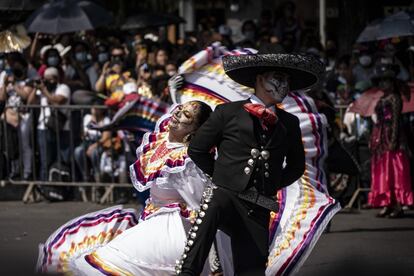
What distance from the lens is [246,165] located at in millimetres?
7637

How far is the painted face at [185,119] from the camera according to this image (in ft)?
28.2

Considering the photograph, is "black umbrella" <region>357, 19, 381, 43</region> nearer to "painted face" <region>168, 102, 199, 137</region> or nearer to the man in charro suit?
"painted face" <region>168, 102, 199, 137</region>

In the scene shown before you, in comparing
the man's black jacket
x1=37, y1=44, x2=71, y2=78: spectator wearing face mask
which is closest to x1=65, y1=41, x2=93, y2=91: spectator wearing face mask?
x1=37, y1=44, x2=71, y2=78: spectator wearing face mask

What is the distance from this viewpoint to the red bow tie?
24.9ft

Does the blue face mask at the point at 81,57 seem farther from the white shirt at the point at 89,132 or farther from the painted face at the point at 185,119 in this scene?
the painted face at the point at 185,119

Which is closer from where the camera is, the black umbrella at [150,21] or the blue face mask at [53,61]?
the blue face mask at [53,61]

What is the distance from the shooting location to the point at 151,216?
28.6 ft

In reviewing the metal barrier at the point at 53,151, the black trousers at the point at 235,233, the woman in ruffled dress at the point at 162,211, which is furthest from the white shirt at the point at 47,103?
the black trousers at the point at 235,233

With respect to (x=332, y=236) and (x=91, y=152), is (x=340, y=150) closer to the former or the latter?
(x=332, y=236)

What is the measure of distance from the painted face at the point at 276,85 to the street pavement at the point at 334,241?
302 cm

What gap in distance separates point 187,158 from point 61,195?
7.27 m

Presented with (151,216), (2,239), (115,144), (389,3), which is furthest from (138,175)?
(389,3)

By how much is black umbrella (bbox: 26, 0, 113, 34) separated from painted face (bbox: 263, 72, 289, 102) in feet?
30.9

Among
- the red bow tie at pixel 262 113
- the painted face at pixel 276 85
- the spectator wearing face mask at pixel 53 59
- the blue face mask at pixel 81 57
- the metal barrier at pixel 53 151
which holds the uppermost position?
the painted face at pixel 276 85
